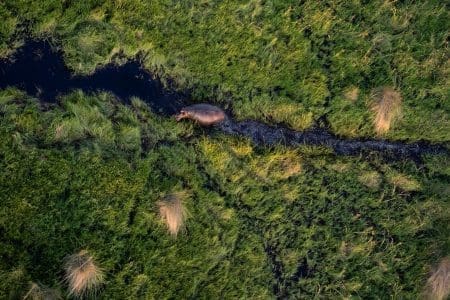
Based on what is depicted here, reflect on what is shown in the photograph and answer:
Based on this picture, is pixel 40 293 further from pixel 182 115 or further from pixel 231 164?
pixel 231 164

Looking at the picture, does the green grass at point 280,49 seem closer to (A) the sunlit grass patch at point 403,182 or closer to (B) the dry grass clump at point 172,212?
(A) the sunlit grass patch at point 403,182

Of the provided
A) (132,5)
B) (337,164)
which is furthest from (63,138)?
(337,164)

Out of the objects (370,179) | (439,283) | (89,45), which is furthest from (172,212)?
(439,283)

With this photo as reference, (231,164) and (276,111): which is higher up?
(276,111)

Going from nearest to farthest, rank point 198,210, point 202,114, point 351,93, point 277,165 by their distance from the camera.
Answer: point 198,210, point 202,114, point 277,165, point 351,93

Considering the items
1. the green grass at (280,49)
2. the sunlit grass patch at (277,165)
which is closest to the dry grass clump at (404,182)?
the green grass at (280,49)
